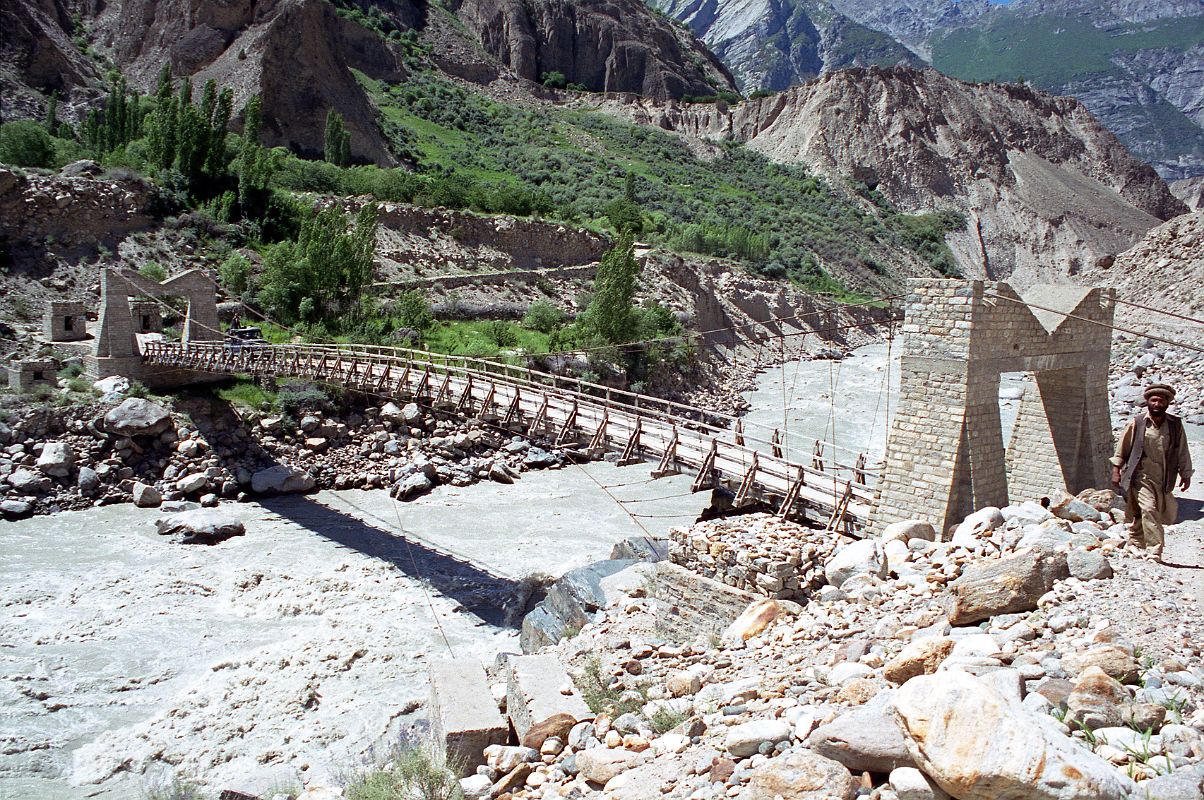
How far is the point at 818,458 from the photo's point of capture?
36.3 feet

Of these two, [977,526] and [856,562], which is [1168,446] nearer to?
[977,526]

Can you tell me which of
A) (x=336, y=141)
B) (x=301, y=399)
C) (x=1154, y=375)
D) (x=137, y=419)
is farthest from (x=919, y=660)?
(x=336, y=141)

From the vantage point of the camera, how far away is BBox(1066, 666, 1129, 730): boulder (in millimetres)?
4031

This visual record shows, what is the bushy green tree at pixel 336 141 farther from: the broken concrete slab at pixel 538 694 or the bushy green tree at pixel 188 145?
the broken concrete slab at pixel 538 694

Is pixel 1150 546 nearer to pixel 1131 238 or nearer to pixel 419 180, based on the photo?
pixel 419 180

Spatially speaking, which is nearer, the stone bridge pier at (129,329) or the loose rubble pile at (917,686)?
the loose rubble pile at (917,686)

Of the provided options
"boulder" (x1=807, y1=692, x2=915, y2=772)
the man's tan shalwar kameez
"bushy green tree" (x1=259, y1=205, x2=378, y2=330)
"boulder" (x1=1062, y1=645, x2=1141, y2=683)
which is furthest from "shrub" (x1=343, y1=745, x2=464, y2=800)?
"bushy green tree" (x1=259, y1=205, x2=378, y2=330)

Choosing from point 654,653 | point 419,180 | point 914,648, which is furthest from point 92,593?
point 419,180

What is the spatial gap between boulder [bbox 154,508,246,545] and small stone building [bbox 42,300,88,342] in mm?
6388

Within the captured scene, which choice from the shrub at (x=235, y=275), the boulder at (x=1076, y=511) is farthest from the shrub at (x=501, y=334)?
the boulder at (x=1076, y=511)

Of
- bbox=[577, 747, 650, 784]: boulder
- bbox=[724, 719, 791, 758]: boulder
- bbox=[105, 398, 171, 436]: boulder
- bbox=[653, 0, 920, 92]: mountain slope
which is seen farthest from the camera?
bbox=[653, 0, 920, 92]: mountain slope

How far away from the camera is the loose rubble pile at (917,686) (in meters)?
3.70

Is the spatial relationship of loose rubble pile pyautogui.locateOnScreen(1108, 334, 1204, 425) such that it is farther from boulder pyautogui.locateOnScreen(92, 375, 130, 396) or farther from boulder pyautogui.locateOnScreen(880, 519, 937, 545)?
boulder pyautogui.locateOnScreen(92, 375, 130, 396)

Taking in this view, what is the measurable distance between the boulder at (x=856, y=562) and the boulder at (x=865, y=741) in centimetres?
341
